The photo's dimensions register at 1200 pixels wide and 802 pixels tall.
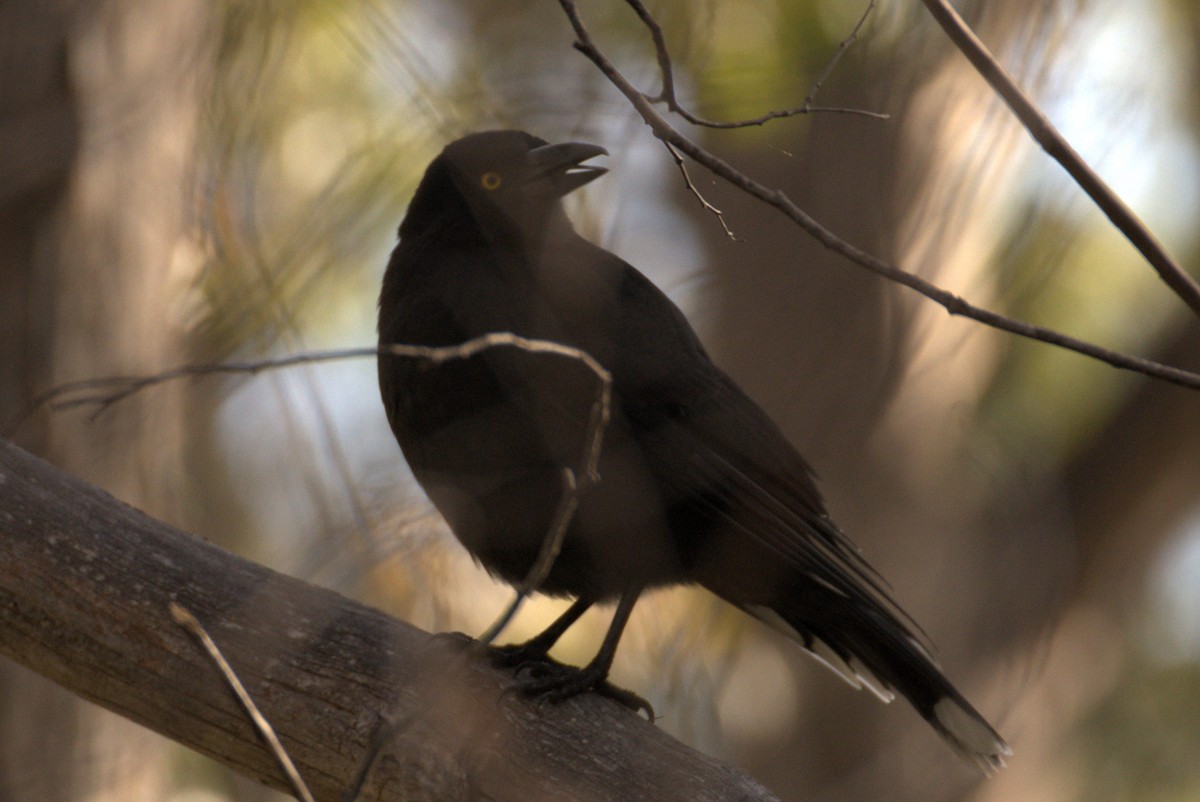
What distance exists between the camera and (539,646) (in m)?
3.38

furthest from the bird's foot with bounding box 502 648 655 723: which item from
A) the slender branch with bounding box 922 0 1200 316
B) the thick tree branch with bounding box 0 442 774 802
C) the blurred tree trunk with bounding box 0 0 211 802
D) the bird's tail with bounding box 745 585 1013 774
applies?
the slender branch with bounding box 922 0 1200 316

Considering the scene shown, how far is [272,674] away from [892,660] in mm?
1793

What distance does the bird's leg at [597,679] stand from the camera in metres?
2.91

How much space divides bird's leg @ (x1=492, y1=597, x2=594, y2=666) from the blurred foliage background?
0.44 ft

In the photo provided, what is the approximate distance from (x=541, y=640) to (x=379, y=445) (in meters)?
1.06

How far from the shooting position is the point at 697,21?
8.43ft

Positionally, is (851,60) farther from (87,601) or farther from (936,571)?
→ (87,601)

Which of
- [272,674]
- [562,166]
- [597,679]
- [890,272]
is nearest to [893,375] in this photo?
[562,166]

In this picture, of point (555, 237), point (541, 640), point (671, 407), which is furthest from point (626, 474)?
point (555, 237)

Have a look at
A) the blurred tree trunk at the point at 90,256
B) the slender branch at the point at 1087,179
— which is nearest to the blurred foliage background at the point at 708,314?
the blurred tree trunk at the point at 90,256

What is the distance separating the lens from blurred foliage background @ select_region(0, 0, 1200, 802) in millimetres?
2412

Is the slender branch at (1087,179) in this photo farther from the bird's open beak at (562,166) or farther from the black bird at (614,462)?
the bird's open beak at (562,166)

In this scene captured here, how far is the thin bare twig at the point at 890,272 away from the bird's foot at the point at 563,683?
1.61 metres

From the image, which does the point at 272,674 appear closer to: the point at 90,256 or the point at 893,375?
the point at 90,256
